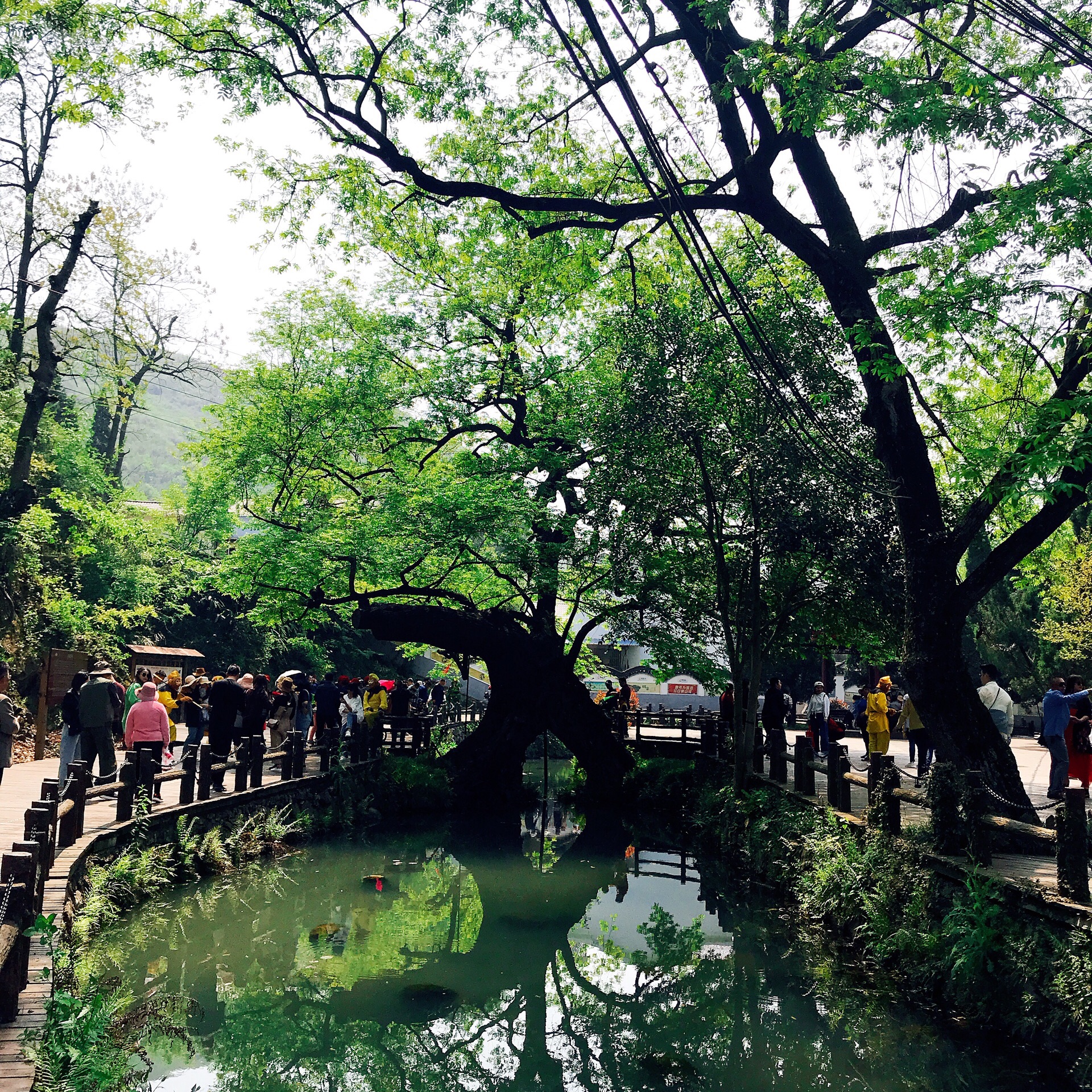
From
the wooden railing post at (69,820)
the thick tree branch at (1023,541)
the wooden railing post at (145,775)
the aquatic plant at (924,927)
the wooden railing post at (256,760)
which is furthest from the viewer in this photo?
the wooden railing post at (256,760)

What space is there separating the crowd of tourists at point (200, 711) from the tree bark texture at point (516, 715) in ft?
8.52

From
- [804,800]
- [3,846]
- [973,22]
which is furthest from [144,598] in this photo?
[973,22]

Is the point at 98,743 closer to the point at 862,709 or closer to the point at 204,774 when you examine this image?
the point at 204,774

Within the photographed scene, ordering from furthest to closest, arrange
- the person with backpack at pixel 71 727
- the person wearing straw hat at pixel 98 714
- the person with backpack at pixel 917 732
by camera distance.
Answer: the person with backpack at pixel 917 732
the person with backpack at pixel 71 727
the person wearing straw hat at pixel 98 714

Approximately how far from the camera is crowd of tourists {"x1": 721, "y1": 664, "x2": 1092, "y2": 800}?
12.9 meters

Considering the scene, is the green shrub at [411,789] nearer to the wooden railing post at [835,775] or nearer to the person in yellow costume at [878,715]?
the person in yellow costume at [878,715]

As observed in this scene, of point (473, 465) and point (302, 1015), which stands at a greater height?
point (473, 465)

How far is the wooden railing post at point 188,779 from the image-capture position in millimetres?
13609

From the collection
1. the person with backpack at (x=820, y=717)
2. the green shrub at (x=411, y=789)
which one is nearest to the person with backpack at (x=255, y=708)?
the green shrub at (x=411, y=789)

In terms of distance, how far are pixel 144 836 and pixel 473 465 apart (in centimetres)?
968

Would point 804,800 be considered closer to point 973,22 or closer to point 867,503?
point 867,503

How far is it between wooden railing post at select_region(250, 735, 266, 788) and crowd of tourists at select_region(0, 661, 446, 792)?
1.61 feet

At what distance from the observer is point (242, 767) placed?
614 inches

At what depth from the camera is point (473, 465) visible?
19.5 metres
